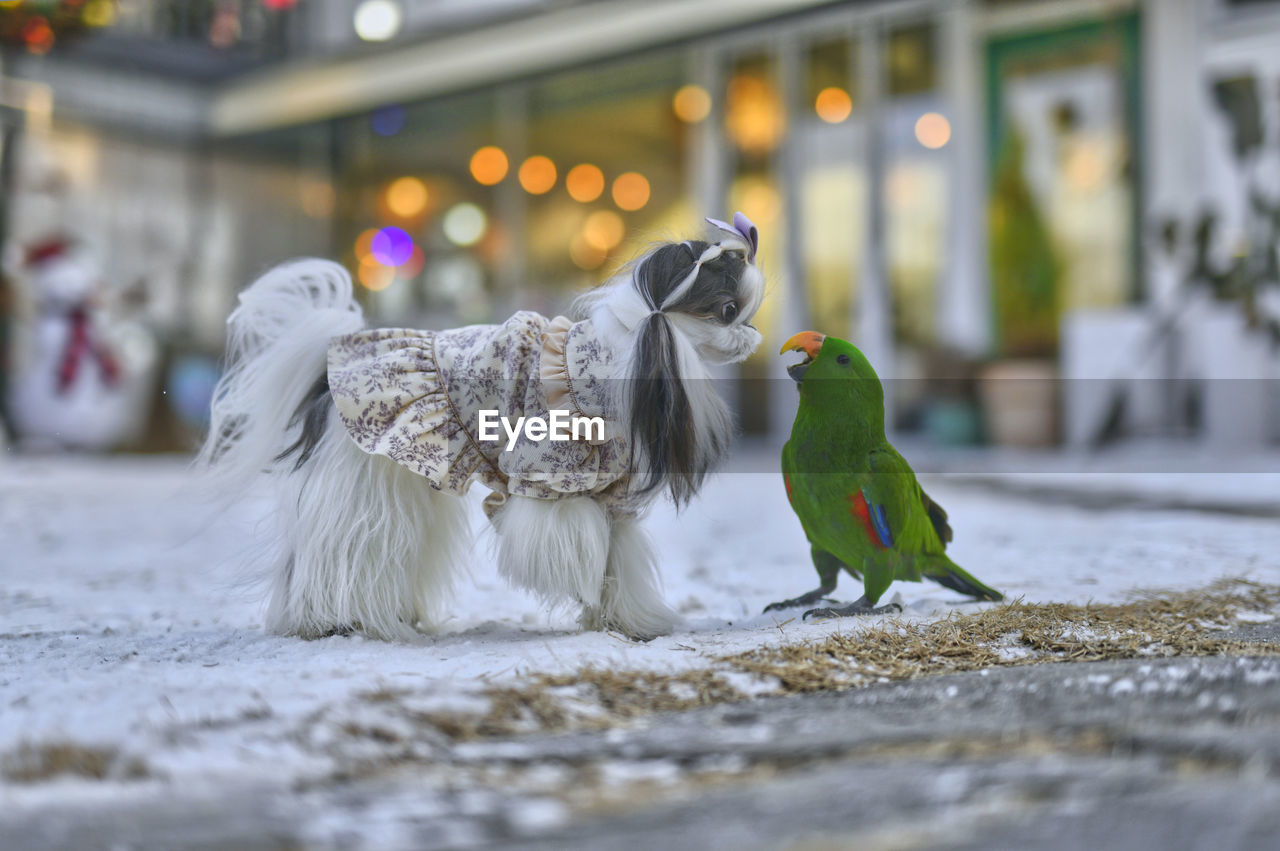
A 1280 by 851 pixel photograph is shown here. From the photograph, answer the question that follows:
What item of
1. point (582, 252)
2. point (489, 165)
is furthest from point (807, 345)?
point (489, 165)

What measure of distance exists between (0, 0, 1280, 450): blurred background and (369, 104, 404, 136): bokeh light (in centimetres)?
3

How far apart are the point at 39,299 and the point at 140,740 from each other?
23.4 ft

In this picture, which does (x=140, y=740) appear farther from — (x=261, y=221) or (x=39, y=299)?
(x=261, y=221)

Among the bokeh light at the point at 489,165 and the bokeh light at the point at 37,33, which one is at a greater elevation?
the bokeh light at the point at 489,165

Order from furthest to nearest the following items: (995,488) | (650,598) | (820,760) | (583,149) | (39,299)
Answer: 1. (583,149)
2. (39,299)
3. (995,488)
4. (650,598)
5. (820,760)

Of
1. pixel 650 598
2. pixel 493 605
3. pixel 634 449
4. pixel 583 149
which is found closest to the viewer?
pixel 634 449

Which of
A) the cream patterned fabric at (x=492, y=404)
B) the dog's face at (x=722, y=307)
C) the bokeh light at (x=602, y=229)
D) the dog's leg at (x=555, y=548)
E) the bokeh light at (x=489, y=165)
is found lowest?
the dog's leg at (x=555, y=548)

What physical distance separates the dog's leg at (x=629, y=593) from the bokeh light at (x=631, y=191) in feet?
21.8

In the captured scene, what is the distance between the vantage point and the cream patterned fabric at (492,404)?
180 cm

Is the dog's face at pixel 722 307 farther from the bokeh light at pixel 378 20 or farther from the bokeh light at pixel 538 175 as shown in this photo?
the bokeh light at pixel 378 20

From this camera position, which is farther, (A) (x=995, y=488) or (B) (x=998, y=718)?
(A) (x=995, y=488)

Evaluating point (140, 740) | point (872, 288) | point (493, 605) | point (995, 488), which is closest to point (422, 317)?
point (872, 288)

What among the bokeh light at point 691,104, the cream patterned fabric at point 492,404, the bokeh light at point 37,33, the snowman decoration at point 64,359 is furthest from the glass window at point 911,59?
the cream patterned fabric at point 492,404

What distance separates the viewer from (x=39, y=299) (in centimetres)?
731
